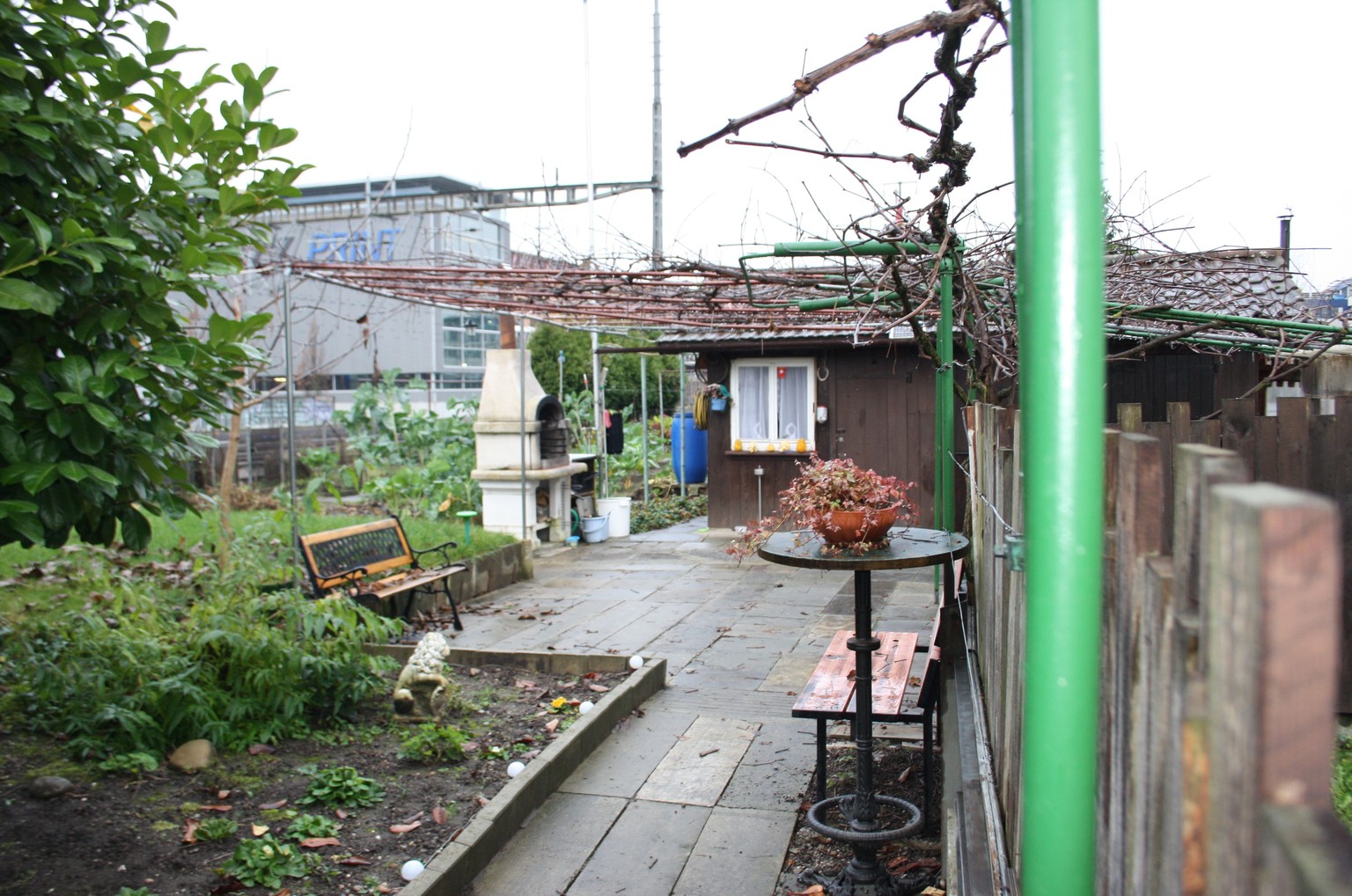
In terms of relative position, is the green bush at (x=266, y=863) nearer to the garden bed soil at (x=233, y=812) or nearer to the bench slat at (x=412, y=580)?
the garden bed soil at (x=233, y=812)

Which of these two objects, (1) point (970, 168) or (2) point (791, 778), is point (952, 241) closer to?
(1) point (970, 168)

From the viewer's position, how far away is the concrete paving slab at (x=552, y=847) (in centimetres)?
395

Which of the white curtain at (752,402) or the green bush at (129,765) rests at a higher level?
the white curtain at (752,402)

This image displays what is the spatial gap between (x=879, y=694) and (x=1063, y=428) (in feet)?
12.2

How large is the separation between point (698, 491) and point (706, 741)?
13737 millimetres

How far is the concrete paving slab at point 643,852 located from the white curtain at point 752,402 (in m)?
9.93

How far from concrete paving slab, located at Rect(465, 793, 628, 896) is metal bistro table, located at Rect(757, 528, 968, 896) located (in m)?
0.99

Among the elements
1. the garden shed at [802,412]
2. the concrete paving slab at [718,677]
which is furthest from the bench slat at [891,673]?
the garden shed at [802,412]

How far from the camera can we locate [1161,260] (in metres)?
5.76

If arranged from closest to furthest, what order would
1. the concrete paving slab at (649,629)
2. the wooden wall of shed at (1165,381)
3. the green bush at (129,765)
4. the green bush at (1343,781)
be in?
the green bush at (1343,781) → the green bush at (129,765) → the concrete paving slab at (649,629) → the wooden wall of shed at (1165,381)

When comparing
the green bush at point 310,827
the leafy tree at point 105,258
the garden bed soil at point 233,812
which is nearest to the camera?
the leafy tree at point 105,258

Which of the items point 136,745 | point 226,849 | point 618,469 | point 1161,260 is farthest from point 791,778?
point 618,469

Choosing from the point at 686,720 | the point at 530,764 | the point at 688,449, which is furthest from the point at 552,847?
the point at 688,449

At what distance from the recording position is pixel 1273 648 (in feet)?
2.51
